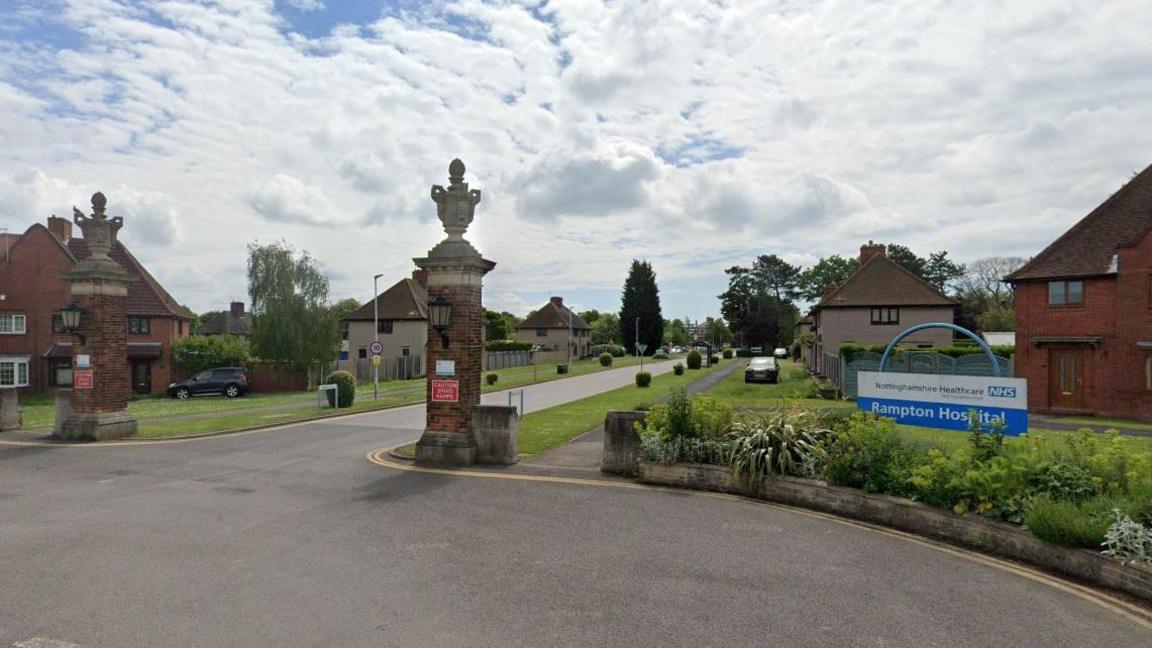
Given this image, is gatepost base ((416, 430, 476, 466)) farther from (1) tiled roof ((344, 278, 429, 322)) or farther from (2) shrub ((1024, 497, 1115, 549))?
(1) tiled roof ((344, 278, 429, 322))

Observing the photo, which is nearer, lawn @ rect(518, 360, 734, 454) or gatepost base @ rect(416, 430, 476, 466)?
gatepost base @ rect(416, 430, 476, 466)

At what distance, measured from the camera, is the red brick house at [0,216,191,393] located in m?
38.3

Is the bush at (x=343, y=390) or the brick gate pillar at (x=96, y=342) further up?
the brick gate pillar at (x=96, y=342)

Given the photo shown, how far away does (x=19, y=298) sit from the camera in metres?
38.8

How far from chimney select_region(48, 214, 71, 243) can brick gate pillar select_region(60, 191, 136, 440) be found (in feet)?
109

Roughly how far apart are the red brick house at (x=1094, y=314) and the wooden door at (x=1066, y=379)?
0.03 m

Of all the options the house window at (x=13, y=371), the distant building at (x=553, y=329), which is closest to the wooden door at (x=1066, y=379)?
the house window at (x=13, y=371)

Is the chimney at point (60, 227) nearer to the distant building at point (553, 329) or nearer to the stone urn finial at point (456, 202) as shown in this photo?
the stone urn finial at point (456, 202)

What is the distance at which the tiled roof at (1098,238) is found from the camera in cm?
2411

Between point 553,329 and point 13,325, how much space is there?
57.3 meters

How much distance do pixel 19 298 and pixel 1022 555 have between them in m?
50.6

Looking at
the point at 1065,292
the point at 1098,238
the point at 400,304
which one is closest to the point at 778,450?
the point at 1065,292

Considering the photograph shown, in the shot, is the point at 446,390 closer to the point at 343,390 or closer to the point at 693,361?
the point at 343,390

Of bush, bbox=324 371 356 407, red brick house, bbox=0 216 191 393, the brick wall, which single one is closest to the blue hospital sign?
the brick wall
